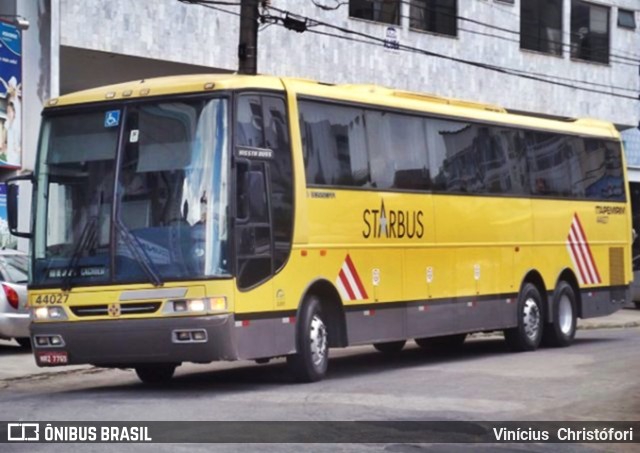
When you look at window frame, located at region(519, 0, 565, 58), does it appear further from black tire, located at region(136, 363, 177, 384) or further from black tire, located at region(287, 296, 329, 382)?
black tire, located at region(136, 363, 177, 384)

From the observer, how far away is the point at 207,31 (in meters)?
29.5

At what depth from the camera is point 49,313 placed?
46.0ft

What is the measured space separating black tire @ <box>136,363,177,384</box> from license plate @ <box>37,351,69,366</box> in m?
1.57

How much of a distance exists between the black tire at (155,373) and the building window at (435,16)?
21422mm

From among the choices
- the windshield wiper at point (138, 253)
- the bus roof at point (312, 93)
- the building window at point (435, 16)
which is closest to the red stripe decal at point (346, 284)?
the bus roof at point (312, 93)

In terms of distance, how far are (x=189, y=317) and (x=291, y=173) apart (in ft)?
7.34

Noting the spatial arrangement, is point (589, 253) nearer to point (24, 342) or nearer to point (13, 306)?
point (24, 342)

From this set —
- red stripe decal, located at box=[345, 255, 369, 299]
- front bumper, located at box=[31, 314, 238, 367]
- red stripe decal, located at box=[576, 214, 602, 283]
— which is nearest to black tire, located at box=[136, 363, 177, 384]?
front bumper, located at box=[31, 314, 238, 367]

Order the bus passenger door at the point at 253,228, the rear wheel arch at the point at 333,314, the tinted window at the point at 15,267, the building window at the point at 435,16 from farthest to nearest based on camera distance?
1. the building window at the point at 435,16
2. the tinted window at the point at 15,267
3. the rear wheel arch at the point at 333,314
4. the bus passenger door at the point at 253,228

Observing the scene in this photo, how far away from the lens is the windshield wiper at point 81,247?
13875 mm

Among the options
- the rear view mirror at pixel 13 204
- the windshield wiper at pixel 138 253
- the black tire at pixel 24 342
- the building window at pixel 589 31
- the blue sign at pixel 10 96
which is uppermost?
the building window at pixel 589 31

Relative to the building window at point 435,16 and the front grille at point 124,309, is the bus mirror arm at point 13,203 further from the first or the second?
the building window at point 435,16

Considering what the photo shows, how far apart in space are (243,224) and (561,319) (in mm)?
8819

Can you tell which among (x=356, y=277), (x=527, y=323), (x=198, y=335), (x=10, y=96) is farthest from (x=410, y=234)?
(x=10, y=96)
